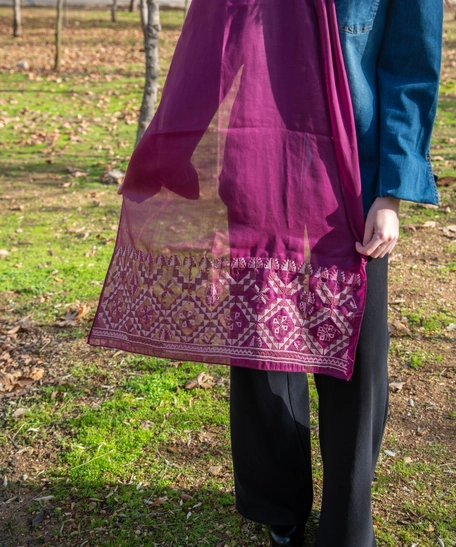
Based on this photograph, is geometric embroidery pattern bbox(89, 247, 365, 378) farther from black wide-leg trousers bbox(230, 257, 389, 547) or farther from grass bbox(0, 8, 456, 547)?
grass bbox(0, 8, 456, 547)

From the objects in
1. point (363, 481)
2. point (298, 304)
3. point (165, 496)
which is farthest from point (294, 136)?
point (165, 496)

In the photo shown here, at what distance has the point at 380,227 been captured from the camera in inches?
66.1

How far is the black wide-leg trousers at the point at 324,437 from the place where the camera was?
1859 millimetres

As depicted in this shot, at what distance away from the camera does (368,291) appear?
70.8 inches

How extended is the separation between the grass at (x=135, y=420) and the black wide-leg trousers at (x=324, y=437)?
0.25m

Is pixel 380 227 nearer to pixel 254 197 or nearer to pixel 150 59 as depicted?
pixel 254 197

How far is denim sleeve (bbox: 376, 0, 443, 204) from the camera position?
162 cm

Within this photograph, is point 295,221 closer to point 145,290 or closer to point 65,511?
point 145,290

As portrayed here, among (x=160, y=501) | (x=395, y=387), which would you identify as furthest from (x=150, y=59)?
(x=160, y=501)

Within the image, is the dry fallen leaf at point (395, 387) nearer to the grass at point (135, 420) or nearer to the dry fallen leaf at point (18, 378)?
the grass at point (135, 420)

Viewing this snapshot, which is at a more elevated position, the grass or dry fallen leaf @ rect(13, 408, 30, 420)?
the grass

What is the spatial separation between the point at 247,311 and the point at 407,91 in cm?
68

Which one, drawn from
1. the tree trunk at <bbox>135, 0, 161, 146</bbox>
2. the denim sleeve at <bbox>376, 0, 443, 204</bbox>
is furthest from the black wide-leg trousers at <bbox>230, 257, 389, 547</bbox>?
the tree trunk at <bbox>135, 0, 161, 146</bbox>

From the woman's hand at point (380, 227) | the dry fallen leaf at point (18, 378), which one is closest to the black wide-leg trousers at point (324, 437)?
the woman's hand at point (380, 227)
